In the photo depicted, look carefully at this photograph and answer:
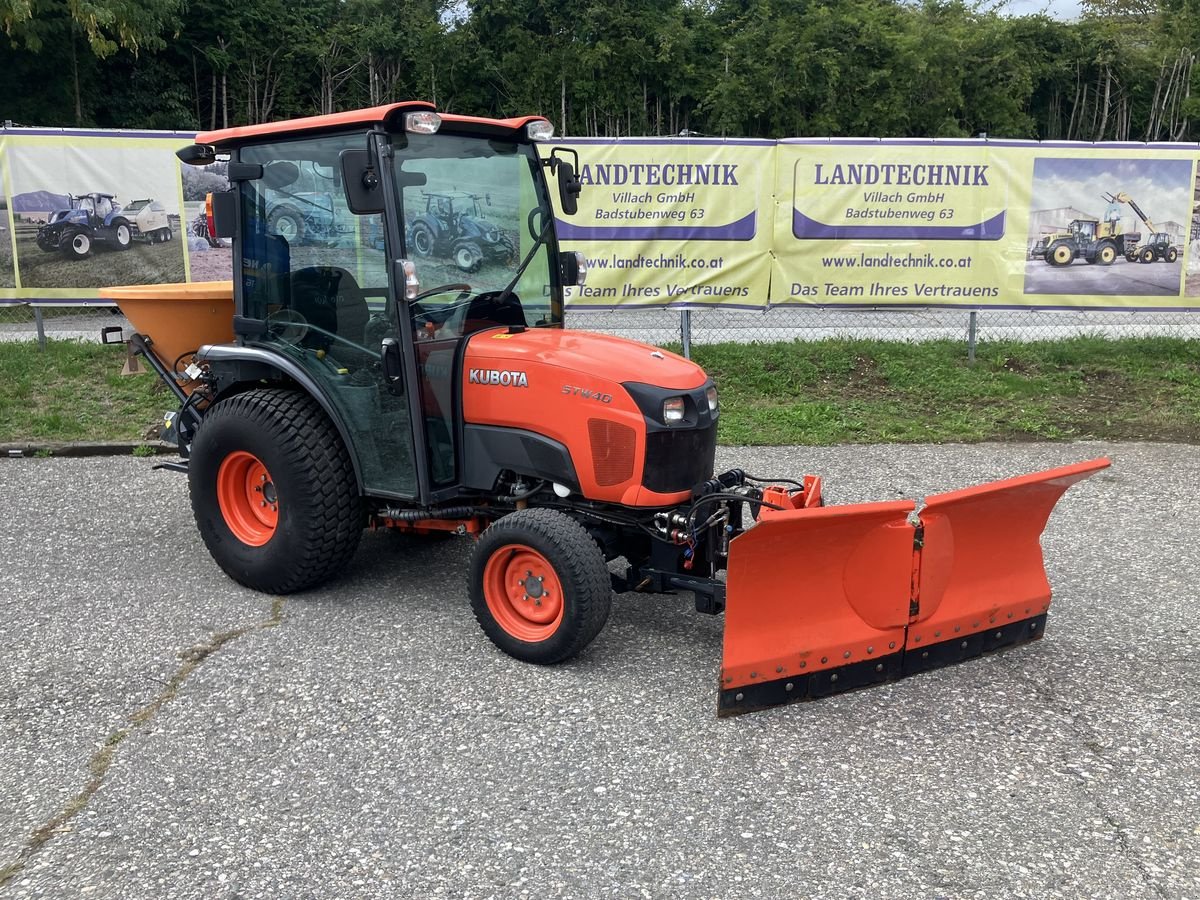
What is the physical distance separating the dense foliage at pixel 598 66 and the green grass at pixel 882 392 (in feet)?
44.6

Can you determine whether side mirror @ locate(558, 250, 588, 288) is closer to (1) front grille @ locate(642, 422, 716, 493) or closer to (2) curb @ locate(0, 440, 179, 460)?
(1) front grille @ locate(642, 422, 716, 493)

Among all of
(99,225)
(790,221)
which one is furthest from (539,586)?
(99,225)

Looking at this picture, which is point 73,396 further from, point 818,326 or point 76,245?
point 818,326

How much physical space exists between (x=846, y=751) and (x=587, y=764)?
0.92 meters

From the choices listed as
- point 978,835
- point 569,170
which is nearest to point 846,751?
point 978,835

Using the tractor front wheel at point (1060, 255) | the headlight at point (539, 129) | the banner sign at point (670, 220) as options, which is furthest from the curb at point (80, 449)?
the tractor front wheel at point (1060, 255)

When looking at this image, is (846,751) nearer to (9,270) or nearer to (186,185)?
(186,185)

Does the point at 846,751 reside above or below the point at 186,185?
below

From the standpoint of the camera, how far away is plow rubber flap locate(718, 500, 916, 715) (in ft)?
12.3

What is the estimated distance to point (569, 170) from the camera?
199 inches

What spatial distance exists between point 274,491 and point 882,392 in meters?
5.98

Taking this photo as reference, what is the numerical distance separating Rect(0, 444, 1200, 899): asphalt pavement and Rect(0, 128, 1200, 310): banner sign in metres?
4.55

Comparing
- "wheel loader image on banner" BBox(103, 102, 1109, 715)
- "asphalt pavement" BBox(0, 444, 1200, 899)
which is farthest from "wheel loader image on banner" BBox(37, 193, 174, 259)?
"asphalt pavement" BBox(0, 444, 1200, 899)

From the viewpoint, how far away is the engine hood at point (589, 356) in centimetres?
432
